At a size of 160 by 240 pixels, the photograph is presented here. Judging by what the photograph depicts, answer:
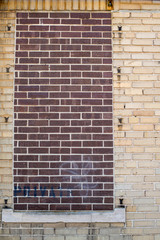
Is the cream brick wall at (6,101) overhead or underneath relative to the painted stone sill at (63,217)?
overhead

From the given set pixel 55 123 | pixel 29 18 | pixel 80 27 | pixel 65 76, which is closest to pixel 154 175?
pixel 55 123

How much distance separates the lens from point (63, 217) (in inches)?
154

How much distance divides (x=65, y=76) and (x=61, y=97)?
0.34m

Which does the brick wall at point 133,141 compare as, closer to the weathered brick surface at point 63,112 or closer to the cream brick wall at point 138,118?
the cream brick wall at point 138,118

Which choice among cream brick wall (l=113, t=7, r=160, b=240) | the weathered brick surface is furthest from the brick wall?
the weathered brick surface

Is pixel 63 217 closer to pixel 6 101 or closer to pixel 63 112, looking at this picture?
pixel 63 112

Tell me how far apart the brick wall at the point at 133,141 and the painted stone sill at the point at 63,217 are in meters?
0.09

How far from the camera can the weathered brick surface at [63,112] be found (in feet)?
13.1

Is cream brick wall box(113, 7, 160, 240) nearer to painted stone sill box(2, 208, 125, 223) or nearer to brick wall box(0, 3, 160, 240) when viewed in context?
brick wall box(0, 3, 160, 240)

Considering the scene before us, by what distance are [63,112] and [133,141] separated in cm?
117

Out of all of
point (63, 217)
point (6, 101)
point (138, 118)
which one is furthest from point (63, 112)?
point (63, 217)

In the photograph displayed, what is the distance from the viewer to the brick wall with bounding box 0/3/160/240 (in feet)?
12.9

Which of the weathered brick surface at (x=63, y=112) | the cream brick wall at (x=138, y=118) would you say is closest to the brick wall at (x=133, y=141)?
the cream brick wall at (x=138, y=118)

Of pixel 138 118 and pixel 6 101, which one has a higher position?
pixel 6 101
